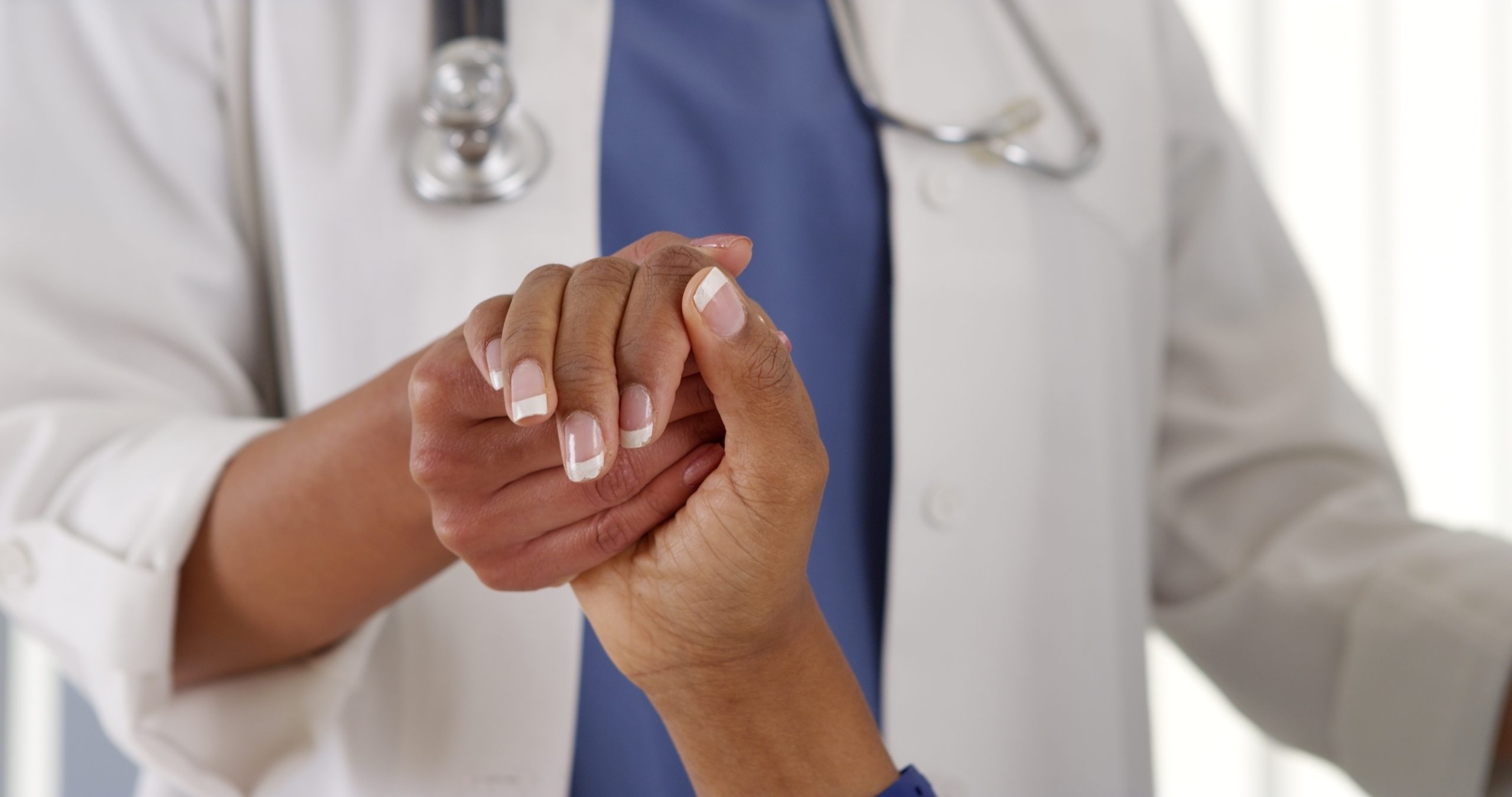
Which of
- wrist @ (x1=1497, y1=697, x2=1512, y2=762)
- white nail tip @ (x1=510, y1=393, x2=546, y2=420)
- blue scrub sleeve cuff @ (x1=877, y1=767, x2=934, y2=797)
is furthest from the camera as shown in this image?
wrist @ (x1=1497, y1=697, x2=1512, y2=762)

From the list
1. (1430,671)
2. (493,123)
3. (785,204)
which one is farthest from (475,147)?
(1430,671)

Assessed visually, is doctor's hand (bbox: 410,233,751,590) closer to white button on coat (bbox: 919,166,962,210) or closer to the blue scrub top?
the blue scrub top

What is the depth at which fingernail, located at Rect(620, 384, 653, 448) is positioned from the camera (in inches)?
8.4

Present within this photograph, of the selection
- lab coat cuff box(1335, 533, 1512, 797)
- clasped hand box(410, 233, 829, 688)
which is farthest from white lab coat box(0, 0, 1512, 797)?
clasped hand box(410, 233, 829, 688)

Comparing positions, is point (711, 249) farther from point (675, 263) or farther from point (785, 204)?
point (785, 204)

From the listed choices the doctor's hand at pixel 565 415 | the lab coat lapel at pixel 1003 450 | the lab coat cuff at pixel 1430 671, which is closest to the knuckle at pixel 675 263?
the doctor's hand at pixel 565 415

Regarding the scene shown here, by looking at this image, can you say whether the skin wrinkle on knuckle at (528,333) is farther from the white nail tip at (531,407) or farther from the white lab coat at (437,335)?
the white lab coat at (437,335)

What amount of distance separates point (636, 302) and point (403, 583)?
193 mm

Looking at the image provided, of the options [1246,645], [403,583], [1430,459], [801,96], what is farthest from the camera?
[1430,459]

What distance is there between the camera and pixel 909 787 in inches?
12.4

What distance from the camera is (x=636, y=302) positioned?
0.73 feet

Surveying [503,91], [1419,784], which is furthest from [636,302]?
[1419,784]

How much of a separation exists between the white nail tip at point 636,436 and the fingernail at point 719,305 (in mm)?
27

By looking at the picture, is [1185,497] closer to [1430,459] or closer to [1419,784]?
[1419,784]
